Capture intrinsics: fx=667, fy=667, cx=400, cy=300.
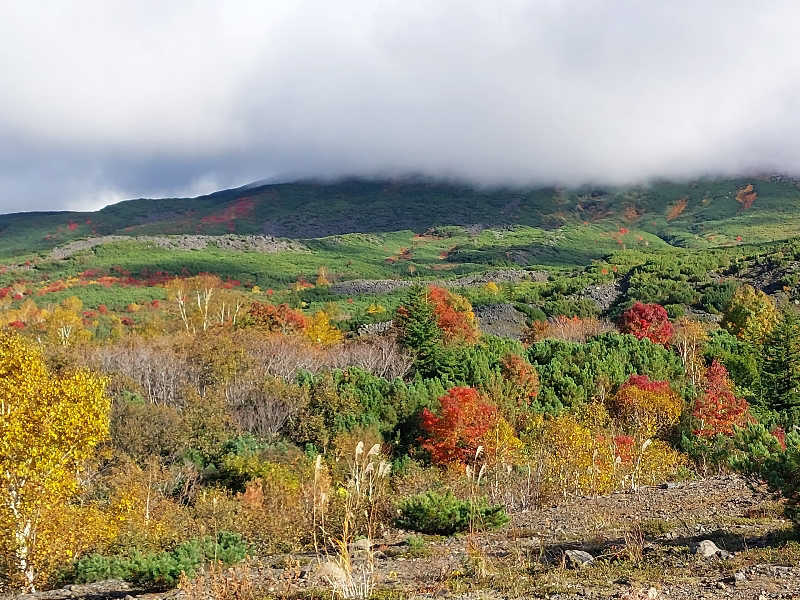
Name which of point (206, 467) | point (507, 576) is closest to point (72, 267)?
point (206, 467)

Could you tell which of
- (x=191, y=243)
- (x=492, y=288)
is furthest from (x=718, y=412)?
(x=191, y=243)

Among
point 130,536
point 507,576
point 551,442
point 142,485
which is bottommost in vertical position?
point 551,442

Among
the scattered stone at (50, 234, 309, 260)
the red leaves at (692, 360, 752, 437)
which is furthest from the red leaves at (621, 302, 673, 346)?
the scattered stone at (50, 234, 309, 260)

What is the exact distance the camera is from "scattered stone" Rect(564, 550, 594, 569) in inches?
360

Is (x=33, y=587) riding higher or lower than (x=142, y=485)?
higher

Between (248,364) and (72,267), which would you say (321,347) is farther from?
(72,267)

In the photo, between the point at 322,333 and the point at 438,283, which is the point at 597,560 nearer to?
the point at 322,333

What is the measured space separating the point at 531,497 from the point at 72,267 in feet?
405

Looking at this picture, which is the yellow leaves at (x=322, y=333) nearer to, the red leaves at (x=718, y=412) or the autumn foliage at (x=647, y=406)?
the autumn foliage at (x=647, y=406)

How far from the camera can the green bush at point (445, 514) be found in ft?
42.8

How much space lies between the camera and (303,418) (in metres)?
31.8

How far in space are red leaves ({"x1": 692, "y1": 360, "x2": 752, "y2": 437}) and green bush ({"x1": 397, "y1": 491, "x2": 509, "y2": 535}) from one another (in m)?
22.9

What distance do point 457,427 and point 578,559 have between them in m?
20.8

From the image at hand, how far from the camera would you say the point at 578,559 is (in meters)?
9.36
